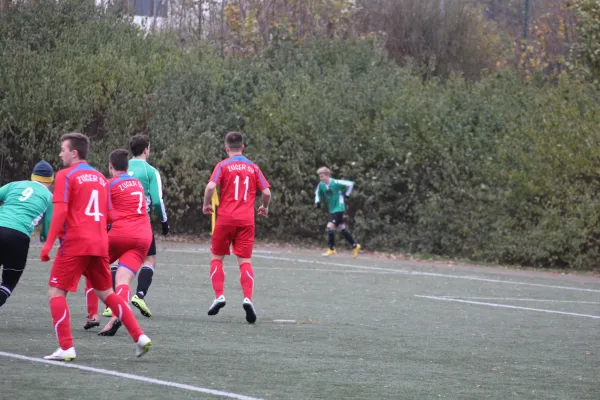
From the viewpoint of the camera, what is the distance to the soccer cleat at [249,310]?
36.6ft

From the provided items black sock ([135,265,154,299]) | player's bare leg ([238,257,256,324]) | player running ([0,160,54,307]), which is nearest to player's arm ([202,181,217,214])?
player's bare leg ([238,257,256,324])

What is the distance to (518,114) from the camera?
2473 cm

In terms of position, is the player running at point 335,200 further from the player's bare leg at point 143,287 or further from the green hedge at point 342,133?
the player's bare leg at point 143,287

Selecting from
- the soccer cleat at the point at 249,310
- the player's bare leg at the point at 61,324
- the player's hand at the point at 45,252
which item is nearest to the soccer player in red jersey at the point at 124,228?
the soccer cleat at the point at 249,310

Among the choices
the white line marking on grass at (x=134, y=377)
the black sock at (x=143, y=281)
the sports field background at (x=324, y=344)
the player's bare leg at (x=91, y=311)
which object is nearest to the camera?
the white line marking on grass at (x=134, y=377)

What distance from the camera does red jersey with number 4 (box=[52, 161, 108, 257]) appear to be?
26.3 feet

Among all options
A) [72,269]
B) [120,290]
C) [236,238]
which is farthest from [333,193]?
[72,269]

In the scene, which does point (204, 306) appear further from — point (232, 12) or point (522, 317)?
point (232, 12)

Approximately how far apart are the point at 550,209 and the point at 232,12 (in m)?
16.5

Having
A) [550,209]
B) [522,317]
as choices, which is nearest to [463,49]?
[550,209]

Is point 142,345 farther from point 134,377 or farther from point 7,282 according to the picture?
point 7,282

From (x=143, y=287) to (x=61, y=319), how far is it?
310cm

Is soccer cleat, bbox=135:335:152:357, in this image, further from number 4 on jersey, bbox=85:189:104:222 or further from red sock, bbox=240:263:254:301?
red sock, bbox=240:263:254:301

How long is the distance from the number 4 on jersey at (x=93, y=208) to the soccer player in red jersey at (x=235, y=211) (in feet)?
10.2
